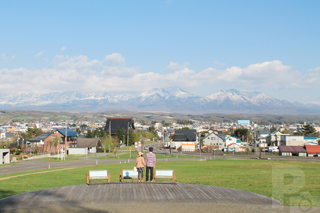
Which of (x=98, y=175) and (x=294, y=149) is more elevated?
(x=98, y=175)

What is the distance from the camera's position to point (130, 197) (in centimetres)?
1388

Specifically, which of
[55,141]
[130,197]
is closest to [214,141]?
[55,141]

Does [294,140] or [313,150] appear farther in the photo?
[294,140]

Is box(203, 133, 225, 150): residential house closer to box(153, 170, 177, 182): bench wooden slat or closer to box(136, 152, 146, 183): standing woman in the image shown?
box(153, 170, 177, 182): bench wooden slat

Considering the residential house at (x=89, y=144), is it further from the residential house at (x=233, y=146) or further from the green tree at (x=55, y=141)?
the residential house at (x=233, y=146)

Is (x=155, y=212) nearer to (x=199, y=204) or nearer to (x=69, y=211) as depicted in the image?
(x=199, y=204)

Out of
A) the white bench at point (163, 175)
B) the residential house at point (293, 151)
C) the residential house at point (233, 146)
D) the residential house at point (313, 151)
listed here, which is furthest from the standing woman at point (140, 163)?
the residential house at point (233, 146)

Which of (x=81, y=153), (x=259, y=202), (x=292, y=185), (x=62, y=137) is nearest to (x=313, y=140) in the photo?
(x=81, y=153)

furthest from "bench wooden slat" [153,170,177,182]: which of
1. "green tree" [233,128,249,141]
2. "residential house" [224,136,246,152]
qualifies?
A: "green tree" [233,128,249,141]

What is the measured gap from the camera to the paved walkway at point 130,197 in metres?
13.0

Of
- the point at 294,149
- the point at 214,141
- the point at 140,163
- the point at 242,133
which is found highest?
the point at 140,163

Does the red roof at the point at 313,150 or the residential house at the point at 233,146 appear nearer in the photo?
the red roof at the point at 313,150

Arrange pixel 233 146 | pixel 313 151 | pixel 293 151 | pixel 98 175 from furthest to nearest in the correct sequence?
pixel 233 146
pixel 293 151
pixel 313 151
pixel 98 175

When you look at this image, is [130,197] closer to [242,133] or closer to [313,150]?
[313,150]
